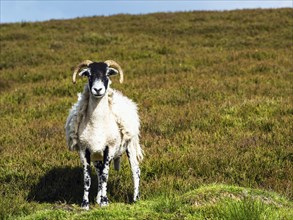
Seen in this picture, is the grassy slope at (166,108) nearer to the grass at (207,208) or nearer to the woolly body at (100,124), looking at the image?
the grass at (207,208)

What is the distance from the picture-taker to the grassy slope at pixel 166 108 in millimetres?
7941

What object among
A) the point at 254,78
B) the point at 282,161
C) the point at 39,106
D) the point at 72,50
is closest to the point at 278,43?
the point at 254,78

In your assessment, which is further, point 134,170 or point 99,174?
point 134,170

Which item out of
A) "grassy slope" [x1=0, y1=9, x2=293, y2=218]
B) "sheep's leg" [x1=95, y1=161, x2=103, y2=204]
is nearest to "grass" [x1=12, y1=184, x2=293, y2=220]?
"grassy slope" [x1=0, y1=9, x2=293, y2=218]

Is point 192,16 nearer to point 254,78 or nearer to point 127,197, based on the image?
point 254,78

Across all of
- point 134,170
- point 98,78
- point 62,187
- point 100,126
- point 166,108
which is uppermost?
point 98,78

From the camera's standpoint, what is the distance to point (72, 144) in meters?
7.14

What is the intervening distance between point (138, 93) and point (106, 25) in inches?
735

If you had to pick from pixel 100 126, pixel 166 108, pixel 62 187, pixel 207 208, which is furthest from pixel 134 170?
pixel 166 108

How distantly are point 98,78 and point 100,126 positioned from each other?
75 centimetres

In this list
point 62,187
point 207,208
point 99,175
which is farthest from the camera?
point 62,187

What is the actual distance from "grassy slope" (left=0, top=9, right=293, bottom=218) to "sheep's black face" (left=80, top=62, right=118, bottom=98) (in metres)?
1.75

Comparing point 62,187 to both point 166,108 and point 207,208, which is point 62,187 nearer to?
point 207,208

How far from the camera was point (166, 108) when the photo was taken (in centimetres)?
1259
